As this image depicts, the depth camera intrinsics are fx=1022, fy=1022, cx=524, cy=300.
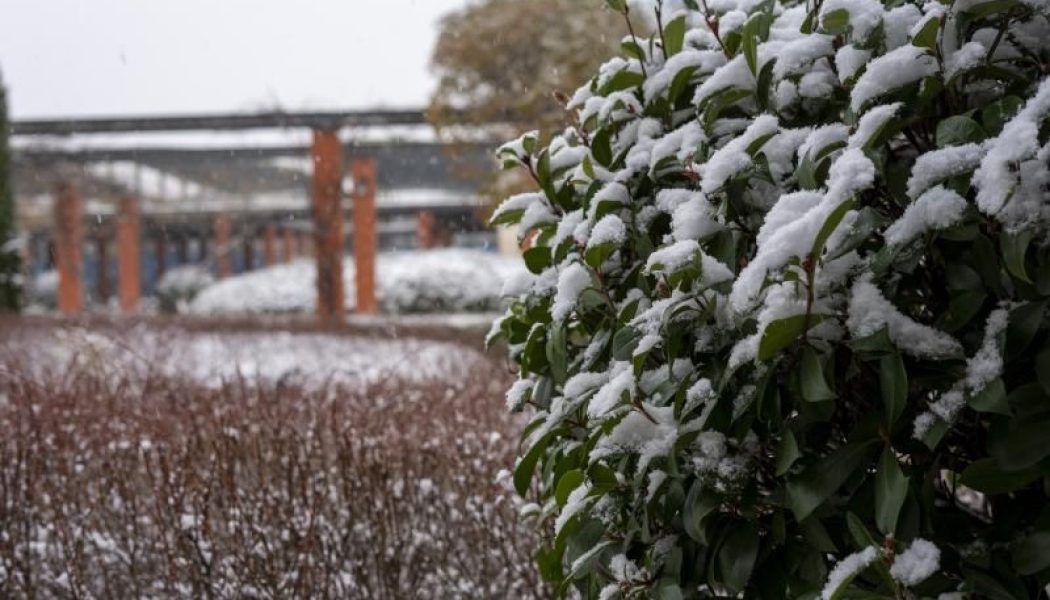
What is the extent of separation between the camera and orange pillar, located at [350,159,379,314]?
47.4ft

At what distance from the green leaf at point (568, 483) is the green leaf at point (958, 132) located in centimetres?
70

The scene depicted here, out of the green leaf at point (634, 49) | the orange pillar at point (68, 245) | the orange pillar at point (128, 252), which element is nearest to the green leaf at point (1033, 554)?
the green leaf at point (634, 49)

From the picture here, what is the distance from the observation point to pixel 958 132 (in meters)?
1.28

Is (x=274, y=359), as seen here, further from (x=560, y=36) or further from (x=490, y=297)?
(x=490, y=297)

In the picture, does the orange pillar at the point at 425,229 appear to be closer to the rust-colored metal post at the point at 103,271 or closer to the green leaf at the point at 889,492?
the rust-colored metal post at the point at 103,271

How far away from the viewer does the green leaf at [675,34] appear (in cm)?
173

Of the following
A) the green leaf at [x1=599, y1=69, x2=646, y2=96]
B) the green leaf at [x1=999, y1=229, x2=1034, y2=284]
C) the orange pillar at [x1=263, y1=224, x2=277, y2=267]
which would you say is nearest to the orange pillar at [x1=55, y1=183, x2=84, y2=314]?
the orange pillar at [x1=263, y1=224, x2=277, y2=267]

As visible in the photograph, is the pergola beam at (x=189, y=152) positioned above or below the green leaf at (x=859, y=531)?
above

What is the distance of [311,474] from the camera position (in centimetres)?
313

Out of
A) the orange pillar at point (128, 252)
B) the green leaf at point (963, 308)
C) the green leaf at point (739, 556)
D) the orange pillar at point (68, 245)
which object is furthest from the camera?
the orange pillar at point (128, 252)

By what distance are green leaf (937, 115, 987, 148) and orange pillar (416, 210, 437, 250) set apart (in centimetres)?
1807

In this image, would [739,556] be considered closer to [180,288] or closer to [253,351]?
→ [253,351]

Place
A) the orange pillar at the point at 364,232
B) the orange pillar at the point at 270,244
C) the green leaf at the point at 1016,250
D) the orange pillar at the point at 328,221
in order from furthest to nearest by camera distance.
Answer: the orange pillar at the point at 270,244 < the orange pillar at the point at 364,232 < the orange pillar at the point at 328,221 < the green leaf at the point at 1016,250

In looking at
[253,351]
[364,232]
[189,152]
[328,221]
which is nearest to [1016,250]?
[253,351]
